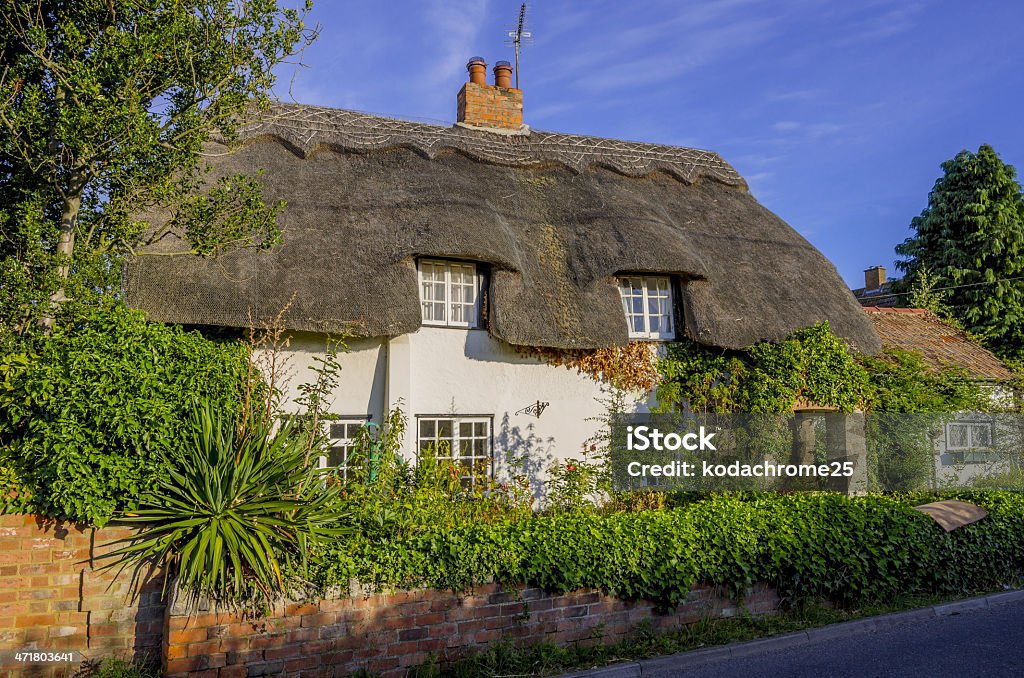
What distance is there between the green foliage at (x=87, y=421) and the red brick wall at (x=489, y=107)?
8.66 metres

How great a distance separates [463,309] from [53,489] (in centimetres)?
561

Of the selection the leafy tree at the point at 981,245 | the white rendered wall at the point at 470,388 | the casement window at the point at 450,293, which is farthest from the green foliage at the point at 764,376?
the leafy tree at the point at 981,245

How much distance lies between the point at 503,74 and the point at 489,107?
1.12 m

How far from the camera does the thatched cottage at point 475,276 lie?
901cm

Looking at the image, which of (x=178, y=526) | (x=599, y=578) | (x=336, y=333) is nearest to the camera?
(x=178, y=526)

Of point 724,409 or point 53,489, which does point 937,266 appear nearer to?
point 724,409

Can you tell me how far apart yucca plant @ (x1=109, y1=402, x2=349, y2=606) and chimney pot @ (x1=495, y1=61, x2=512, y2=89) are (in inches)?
382

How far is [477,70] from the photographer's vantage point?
14.2 m

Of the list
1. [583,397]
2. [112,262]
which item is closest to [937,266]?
[583,397]

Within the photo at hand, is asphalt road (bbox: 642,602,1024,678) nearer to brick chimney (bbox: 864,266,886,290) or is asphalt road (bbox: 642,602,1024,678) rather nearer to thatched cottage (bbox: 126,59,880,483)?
thatched cottage (bbox: 126,59,880,483)

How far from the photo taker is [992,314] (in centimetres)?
1872

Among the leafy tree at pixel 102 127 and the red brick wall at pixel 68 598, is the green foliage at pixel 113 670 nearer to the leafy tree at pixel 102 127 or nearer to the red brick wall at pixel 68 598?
the red brick wall at pixel 68 598

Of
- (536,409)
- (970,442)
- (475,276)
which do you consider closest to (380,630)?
(536,409)

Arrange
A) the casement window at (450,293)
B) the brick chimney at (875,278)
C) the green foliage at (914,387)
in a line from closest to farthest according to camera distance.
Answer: the casement window at (450,293), the green foliage at (914,387), the brick chimney at (875,278)
